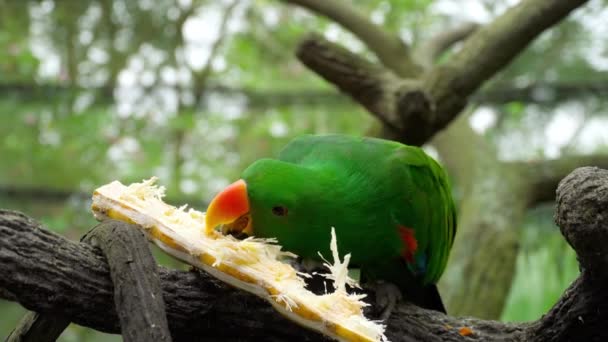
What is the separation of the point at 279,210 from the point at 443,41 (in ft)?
9.45

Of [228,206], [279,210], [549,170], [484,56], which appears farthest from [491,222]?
[228,206]

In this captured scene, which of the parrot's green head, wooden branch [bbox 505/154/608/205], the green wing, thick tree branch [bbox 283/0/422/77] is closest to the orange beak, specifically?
the parrot's green head

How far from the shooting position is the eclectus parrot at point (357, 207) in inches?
58.4

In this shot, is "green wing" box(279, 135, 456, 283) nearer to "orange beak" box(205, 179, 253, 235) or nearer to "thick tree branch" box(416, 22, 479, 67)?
"orange beak" box(205, 179, 253, 235)

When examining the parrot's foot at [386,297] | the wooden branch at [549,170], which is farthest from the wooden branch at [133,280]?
the wooden branch at [549,170]

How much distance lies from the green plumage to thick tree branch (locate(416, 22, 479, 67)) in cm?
192

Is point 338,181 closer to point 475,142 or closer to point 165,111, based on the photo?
point 475,142

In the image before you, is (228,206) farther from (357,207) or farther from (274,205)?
(357,207)

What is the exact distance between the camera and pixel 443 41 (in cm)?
409

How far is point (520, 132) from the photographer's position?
4.15 metres

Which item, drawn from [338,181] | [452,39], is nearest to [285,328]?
[338,181]

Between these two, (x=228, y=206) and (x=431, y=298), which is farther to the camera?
(x=431, y=298)

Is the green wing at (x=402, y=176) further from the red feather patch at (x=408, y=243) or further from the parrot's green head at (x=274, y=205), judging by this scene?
the parrot's green head at (x=274, y=205)

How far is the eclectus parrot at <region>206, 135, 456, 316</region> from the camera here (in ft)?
4.86
